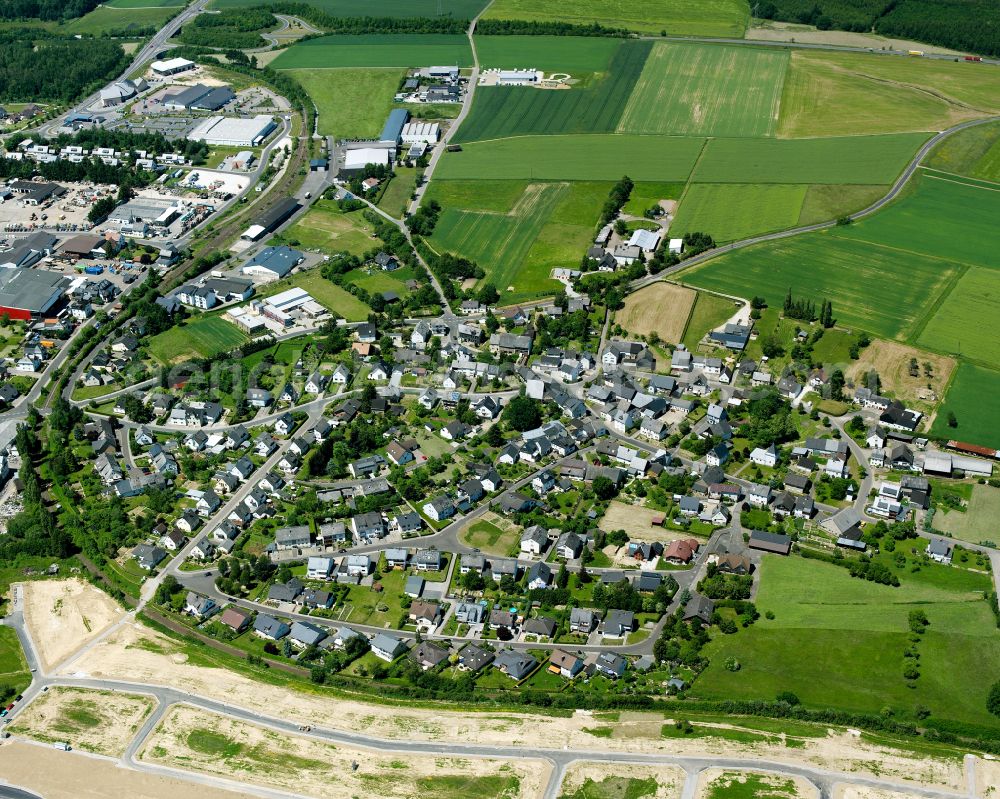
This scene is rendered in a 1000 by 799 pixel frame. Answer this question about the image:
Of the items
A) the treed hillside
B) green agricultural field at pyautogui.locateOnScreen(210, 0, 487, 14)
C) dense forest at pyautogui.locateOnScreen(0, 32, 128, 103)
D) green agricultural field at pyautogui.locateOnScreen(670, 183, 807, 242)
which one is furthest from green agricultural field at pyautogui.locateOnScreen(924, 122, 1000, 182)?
dense forest at pyautogui.locateOnScreen(0, 32, 128, 103)

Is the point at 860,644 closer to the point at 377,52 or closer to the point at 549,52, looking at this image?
the point at 549,52

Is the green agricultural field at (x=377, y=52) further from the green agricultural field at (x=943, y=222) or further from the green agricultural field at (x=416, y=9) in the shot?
the green agricultural field at (x=943, y=222)

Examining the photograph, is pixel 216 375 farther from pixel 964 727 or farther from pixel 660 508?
pixel 964 727

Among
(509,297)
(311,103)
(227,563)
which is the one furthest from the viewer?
(311,103)

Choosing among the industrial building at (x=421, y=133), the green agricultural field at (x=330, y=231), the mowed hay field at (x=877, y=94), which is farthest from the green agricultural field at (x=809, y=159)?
the green agricultural field at (x=330, y=231)

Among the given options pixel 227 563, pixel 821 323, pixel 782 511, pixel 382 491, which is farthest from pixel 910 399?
pixel 227 563

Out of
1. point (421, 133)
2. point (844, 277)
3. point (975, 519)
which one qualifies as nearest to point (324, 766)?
point (975, 519)
